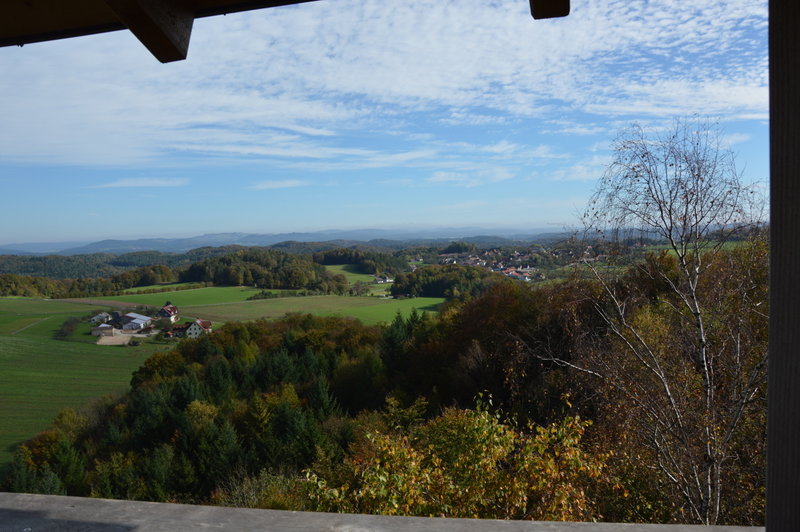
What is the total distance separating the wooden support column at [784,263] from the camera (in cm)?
59

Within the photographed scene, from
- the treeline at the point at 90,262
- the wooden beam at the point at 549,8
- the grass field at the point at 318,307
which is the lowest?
the grass field at the point at 318,307

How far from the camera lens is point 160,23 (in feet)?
3.50

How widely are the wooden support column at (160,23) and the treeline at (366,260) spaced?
5391cm

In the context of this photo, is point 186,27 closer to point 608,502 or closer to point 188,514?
point 188,514

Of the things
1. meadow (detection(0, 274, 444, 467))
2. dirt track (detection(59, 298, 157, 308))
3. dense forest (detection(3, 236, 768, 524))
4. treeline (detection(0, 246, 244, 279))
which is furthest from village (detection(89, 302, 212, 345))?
treeline (detection(0, 246, 244, 279))

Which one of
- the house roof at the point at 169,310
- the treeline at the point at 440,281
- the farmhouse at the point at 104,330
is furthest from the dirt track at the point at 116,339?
the treeline at the point at 440,281

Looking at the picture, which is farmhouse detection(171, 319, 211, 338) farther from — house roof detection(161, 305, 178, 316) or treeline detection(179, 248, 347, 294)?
→ treeline detection(179, 248, 347, 294)

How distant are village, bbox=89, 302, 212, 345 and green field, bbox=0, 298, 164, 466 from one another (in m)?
1.01

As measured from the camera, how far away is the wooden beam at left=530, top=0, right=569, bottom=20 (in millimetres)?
958

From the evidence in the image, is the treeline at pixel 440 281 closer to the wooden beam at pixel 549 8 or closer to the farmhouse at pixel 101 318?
the farmhouse at pixel 101 318

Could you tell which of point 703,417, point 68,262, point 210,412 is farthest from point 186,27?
point 68,262

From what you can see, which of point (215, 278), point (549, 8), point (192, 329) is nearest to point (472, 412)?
point (549, 8)

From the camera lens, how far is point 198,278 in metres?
59.1

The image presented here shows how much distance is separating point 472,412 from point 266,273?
5258cm
